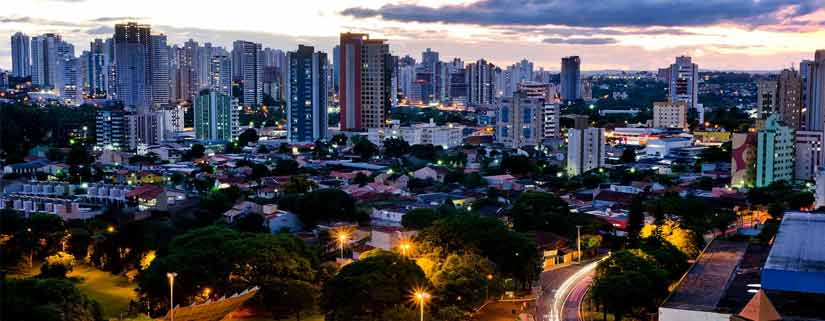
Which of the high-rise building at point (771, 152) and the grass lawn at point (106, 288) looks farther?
the high-rise building at point (771, 152)

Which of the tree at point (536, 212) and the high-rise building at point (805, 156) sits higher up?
the high-rise building at point (805, 156)

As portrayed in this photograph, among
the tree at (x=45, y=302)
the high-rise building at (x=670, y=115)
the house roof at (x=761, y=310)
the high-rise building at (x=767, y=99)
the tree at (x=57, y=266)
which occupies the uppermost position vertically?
the high-rise building at (x=767, y=99)

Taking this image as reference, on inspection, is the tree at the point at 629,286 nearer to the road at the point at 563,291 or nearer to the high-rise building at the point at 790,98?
the road at the point at 563,291

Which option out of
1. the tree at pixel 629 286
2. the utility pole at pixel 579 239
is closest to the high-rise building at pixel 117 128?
the utility pole at pixel 579 239

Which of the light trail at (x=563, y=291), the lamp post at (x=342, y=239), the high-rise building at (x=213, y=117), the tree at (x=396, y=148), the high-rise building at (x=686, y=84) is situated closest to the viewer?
the light trail at (x=563, y=291)

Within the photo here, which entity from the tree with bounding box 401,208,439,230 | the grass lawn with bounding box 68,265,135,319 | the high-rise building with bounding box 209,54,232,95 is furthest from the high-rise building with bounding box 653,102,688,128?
the high-rise building with bounding box 209,54,232,95

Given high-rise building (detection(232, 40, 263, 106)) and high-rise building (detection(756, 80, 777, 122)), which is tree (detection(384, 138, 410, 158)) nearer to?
high-rise building (detection(756, 80, 777, 122))
